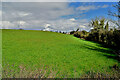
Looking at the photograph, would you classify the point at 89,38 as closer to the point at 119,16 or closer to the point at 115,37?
the point at 115,37

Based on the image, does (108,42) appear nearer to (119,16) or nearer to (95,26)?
(119,16)

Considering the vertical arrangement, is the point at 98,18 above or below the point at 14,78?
above

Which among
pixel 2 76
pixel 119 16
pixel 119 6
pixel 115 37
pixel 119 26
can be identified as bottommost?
pixel 2 76

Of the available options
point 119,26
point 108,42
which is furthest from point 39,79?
point 108,42

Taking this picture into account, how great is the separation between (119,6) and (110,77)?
44.0 ft

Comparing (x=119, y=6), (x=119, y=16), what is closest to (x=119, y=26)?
(x=119, y=16)

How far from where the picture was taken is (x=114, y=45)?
18.2 m

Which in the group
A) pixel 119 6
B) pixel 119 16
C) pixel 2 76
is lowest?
pixel 2 76

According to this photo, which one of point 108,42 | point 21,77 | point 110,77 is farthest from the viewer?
point 108,42

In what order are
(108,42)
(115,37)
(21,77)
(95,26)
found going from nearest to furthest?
(21,77) < (115,37) < (108,42) < (95,26)

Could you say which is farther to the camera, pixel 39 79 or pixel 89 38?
pixel 89 38

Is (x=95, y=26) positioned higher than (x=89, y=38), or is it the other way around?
(x=95, y=26)

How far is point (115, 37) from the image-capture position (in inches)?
703

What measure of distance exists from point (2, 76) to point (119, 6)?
51.6ft
